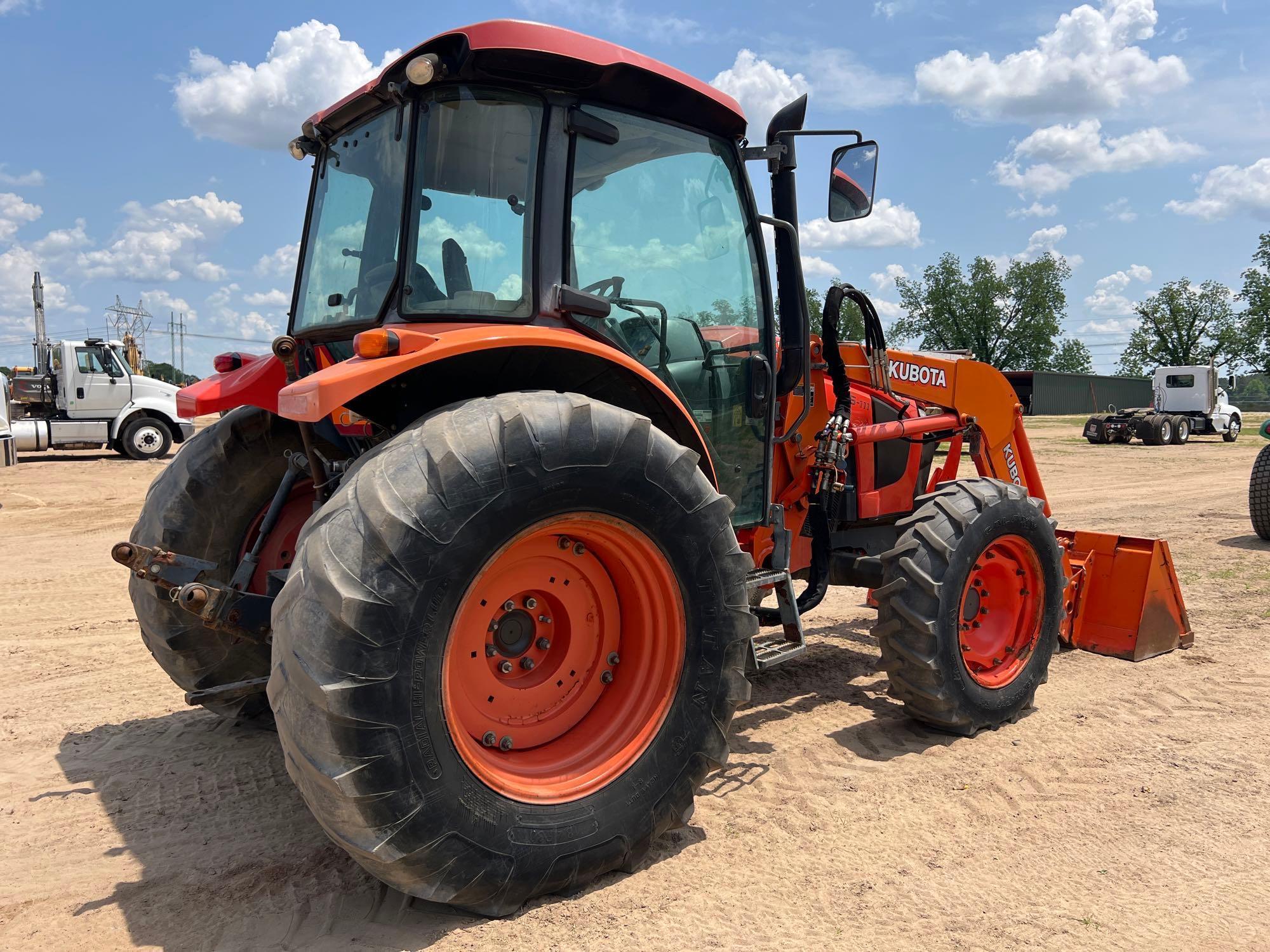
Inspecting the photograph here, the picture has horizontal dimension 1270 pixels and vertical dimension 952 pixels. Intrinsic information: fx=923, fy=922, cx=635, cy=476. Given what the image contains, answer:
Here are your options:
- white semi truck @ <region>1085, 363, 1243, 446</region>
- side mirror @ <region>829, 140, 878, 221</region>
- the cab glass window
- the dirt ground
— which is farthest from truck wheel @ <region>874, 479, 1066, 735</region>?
white semi truck @ <region>1085, 363, 1243, 446</region>

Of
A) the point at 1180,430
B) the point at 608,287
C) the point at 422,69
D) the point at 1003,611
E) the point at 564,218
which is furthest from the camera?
the point at 1180,430

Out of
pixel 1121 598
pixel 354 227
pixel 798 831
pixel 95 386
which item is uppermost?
pixel 354 227

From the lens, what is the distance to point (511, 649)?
296cm

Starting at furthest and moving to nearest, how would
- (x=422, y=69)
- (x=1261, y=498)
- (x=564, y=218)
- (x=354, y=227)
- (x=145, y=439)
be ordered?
(x=145, y=439) → (x=1261, y=498) → (x=354, y=227) → (x=564, y=218) → (x=422, y=69)

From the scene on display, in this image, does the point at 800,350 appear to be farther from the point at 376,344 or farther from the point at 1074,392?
the point at 1074,392

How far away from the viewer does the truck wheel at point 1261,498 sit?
883cm

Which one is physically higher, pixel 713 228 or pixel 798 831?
pixel 713 228

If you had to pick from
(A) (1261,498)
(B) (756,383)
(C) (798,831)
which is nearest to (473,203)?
(B) (756,383)

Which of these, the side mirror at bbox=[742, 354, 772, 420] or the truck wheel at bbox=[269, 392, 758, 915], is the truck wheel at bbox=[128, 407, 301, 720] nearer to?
the truck wheel at bbox=[269, 392, 758, 915]

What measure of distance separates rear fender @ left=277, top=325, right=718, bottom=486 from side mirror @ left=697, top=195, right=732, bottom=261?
2.55 ft

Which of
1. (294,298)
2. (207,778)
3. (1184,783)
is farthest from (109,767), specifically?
(1184,783)

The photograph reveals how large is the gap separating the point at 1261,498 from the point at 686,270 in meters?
7.86

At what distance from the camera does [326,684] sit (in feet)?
7.62

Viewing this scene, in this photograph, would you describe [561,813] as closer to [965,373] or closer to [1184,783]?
[1184,783]
